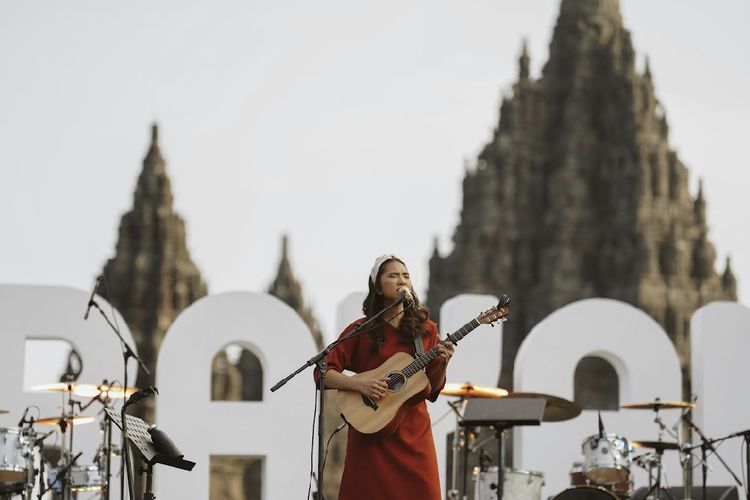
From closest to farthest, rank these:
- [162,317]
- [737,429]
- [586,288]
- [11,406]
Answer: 1. [11,406]
2. [737,429]
3. [162,317]
4. [586,288]

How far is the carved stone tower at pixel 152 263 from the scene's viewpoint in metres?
46.0

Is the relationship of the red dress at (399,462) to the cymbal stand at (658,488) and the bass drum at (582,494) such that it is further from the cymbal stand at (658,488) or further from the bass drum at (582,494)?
the cymbal stand at (658,488)

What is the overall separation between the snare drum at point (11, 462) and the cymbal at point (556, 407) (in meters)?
4.83

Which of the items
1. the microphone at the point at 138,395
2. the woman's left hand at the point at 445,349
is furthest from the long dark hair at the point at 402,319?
the microphone at the point at 138,395

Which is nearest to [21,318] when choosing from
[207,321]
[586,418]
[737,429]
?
[207,321]

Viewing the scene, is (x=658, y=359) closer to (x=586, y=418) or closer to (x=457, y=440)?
(x=586, y=418)

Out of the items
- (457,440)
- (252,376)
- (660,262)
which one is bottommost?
(457,440)

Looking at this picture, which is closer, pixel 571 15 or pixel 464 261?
pixel 464 261

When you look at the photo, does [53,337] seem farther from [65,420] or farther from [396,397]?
[396,397]

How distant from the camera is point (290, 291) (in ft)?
179

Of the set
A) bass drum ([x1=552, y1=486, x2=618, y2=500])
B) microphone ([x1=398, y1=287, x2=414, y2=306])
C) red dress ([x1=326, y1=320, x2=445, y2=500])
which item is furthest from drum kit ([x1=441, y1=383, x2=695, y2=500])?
microphone ([x1=398, y1=287, x2=414, y2=306])

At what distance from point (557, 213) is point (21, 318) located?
36.6 m

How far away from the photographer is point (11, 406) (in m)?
16.6

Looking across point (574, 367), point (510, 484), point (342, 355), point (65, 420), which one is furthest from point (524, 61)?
point (342, 355)
